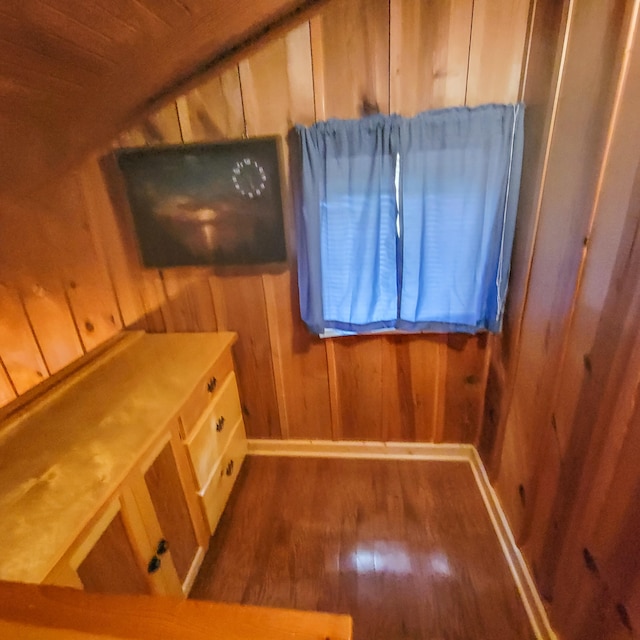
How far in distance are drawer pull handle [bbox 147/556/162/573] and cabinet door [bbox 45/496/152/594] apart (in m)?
0.02

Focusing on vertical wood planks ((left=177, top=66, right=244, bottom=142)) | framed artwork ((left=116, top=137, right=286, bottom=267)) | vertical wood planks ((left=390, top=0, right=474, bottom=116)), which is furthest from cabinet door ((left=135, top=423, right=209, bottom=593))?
vertical wood planks ((left=390, top=0, right=474, bottom=116))

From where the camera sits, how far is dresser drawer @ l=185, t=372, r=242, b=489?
139 centimetres

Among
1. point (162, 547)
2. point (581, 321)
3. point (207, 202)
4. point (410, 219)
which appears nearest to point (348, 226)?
point (410, 219)

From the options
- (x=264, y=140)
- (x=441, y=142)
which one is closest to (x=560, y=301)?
(x=441, y=142)

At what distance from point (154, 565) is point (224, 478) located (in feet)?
1.82

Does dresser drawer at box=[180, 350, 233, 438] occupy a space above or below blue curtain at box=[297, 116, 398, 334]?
below

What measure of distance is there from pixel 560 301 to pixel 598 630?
0.86 metres

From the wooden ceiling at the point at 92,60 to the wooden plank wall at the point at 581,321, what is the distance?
3.06 feet

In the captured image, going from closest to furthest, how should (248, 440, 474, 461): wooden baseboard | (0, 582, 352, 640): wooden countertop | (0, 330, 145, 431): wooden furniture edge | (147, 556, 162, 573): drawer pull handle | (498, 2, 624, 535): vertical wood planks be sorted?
(0, 582, 352, 640): wooden countertop → (498, 2, 624, 535): vertical wood planks → (147, 556, 162, 573): drawer pull handle → (0, 330, 145, 431): wooden furniture edge → (248, 440, 474, 461): wooden baseboard

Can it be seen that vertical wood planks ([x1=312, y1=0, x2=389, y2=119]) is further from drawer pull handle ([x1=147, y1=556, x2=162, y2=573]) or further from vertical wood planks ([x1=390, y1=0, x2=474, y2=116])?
drawer pull handle ([x1=147, y1=556, x2=162, y2=573])

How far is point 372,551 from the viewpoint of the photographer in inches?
60.2

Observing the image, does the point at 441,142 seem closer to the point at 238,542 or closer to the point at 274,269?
the point at 274,269

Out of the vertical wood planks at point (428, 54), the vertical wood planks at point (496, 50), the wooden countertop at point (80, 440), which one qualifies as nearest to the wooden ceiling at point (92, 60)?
the vertical wood planks at point (428, 54)

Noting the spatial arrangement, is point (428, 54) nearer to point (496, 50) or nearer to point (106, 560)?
point (496, 50)
